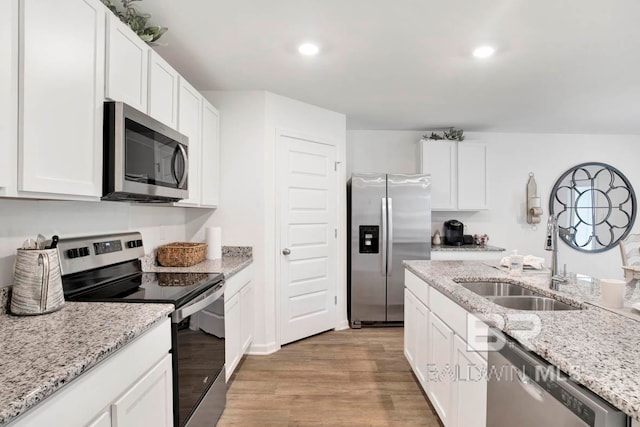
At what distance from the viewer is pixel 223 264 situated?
2635 mm

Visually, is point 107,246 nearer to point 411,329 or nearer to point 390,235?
point 411,329

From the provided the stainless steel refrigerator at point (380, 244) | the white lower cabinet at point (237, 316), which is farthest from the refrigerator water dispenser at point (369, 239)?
the white lower cabinet at point (237, 316)

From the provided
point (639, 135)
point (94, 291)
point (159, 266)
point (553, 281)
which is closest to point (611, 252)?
point (639, 135)

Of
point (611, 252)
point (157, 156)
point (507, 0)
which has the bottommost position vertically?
point (611, 252)

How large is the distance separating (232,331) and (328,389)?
82 cm

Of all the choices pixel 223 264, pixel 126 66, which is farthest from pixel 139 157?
pixel 223 264

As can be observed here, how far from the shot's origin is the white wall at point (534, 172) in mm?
4746

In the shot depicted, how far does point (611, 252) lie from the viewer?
473cm

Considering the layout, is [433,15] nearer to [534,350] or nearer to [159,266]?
[534,350]

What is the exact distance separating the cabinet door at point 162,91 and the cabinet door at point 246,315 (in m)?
1.39

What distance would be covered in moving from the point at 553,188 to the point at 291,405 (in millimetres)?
4561

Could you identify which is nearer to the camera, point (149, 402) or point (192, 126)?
point (149, 402)

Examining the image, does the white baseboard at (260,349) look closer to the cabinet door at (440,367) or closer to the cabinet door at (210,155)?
the cabinet door at (210,155)

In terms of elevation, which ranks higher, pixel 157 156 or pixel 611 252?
pixel 157 156
